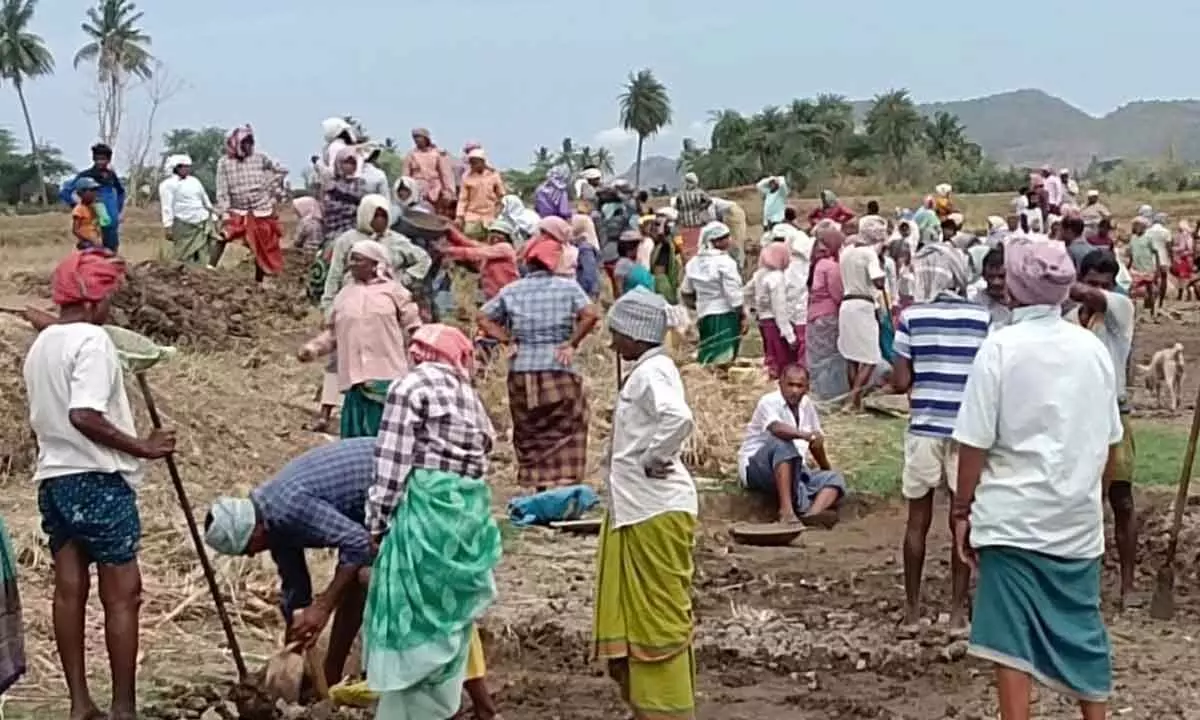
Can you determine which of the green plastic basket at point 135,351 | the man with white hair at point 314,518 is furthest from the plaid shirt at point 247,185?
the man with white hair at point 314,518

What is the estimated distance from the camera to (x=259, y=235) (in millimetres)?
17203

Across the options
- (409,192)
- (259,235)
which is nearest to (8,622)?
(409,192)

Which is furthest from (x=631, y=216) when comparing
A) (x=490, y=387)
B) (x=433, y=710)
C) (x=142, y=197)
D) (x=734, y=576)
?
(x=142, y=197)

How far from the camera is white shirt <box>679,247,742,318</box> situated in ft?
51.5

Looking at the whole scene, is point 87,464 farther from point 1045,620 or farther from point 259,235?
point 259,235

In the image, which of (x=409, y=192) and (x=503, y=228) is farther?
(x=409, y=192)

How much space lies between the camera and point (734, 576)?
30.0 feet

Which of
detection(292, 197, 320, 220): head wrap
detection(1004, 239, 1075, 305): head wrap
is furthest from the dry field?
detection(292, 197, 320, 220): head wrap

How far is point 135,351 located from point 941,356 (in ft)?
10.3

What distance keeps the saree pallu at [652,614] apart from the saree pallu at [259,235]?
11.7 metres

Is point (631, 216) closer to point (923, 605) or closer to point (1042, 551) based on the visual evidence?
point (923, 605)

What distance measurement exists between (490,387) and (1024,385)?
790 cm

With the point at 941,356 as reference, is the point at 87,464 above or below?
below

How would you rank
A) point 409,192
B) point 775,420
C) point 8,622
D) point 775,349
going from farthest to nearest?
point 775,349
point 409,192
point 775,420
point 8,622
